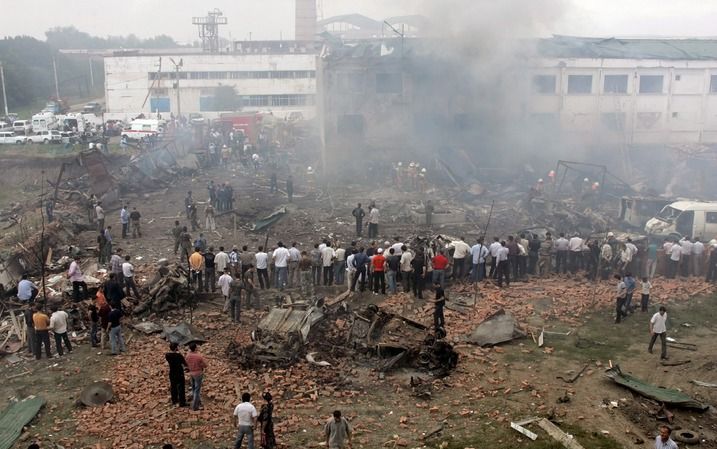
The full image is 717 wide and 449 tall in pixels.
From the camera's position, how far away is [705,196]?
2934cm

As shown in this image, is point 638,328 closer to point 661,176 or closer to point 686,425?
point 686,425

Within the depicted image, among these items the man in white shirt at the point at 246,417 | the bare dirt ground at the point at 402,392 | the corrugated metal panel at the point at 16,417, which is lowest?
the corrugated metal panel at the point at 16,417

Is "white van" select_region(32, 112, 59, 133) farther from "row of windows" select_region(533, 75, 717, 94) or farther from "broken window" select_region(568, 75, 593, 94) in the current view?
"broken window" select_region(568, 75, 593, 94)

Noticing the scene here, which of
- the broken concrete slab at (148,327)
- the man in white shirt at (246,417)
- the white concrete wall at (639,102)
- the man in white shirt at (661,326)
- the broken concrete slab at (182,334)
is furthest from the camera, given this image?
the white concrete wall at (639,102)

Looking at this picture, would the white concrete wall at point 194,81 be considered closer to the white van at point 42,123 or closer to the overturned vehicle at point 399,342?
the white van at point 42,123

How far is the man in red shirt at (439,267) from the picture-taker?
15.3 metres

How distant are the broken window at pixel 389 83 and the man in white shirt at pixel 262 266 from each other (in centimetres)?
2120

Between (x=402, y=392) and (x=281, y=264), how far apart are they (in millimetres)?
6099

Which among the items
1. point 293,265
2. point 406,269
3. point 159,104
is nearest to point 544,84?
point 406,269

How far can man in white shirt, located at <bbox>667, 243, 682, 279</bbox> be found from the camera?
16734 millimetres

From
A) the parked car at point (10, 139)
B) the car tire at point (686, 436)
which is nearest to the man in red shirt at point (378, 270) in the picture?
the car tire at point (686, 436)

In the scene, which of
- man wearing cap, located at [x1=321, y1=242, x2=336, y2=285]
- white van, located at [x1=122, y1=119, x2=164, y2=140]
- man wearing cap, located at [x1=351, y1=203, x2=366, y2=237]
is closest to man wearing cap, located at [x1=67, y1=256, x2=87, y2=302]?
man wearing cap, located at [x1=321, y1=242, x2=336, y2=285]

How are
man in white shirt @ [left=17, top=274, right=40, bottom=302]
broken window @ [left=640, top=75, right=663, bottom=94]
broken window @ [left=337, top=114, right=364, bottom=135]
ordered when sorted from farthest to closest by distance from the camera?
broken window @ [left=640, top=75, right=663, bottom=94], broken window @ [left=337, top=114, right=364, bottom=135], man in white shirt @ [left=17, top=274, right=40, bottom=302]

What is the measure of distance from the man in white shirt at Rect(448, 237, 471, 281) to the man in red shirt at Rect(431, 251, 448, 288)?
0.87 m
